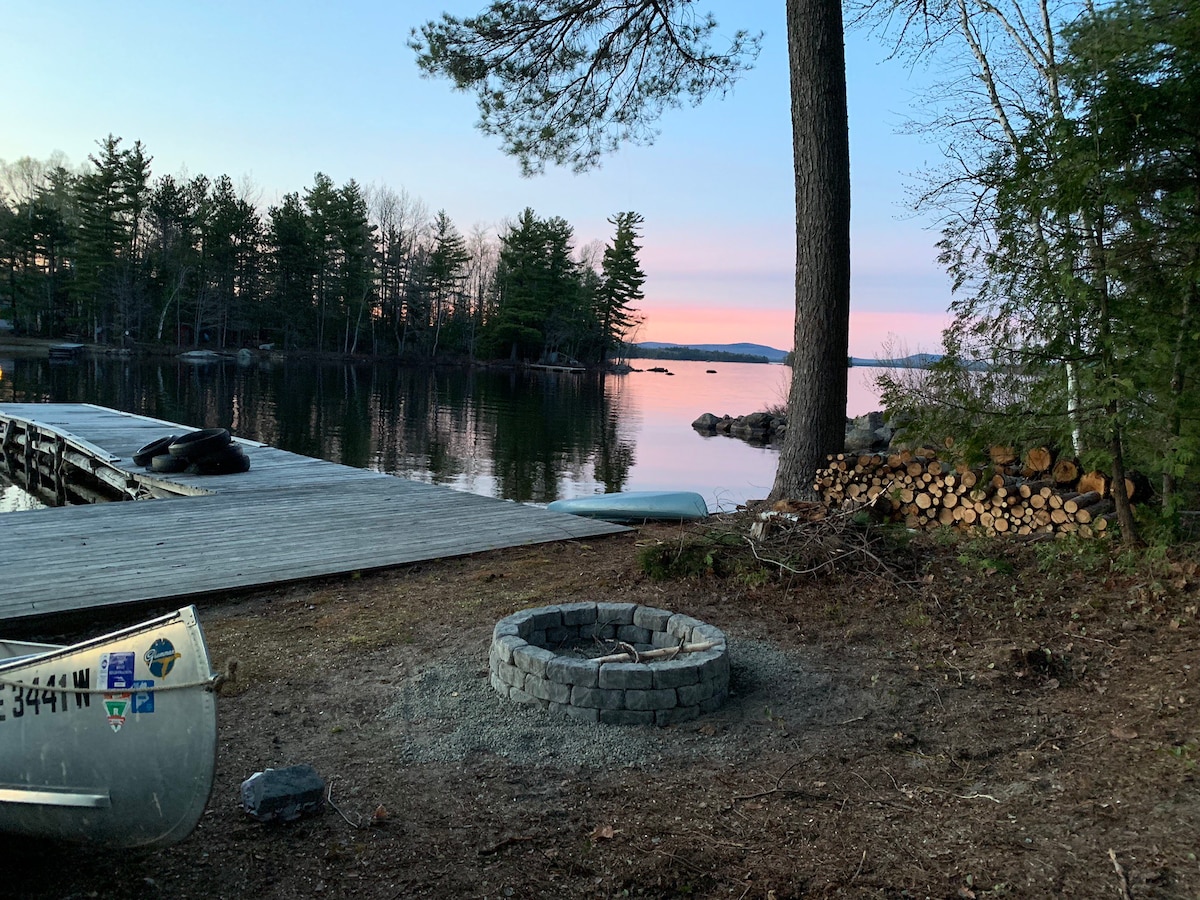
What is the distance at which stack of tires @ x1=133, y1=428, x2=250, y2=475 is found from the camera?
10484 millimetres

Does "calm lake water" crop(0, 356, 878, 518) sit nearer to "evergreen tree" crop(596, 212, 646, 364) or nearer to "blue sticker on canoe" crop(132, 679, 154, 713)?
"blue sticker on canoe" crop(132, 679, 154, 713)

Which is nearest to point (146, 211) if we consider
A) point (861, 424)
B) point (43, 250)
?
point (43, 250)

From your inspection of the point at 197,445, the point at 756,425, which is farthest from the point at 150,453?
the point at 756,425

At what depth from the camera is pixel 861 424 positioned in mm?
22922

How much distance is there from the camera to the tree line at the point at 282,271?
49719 millimetres

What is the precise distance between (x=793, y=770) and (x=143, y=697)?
2498 millimetres

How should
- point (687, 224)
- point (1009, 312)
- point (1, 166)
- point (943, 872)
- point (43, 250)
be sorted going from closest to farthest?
point (943, 872)
point (1009, 312)
point (687, 224)
point (43, 250)
point (1, 166)

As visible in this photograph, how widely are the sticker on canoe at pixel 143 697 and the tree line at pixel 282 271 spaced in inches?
2123

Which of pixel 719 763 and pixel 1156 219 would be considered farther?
pixel 1156 219

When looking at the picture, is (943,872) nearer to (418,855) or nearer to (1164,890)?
(1164,890)

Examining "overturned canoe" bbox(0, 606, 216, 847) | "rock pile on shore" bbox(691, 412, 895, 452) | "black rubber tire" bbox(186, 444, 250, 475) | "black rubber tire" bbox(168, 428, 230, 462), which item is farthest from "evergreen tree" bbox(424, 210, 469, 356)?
"overturned canoe" bbox(0, 606, 216, 847)

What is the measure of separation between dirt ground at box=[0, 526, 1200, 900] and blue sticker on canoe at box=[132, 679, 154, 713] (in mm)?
609

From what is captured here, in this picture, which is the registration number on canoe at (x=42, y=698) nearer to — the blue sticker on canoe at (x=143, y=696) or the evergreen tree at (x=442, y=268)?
the blue sticker on canoe at (x=143, y=696)

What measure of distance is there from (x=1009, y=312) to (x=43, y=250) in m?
59.5
